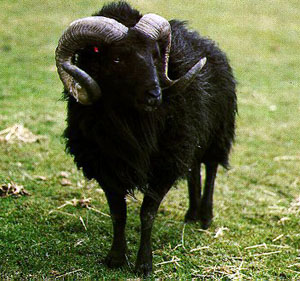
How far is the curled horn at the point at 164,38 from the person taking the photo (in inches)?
152

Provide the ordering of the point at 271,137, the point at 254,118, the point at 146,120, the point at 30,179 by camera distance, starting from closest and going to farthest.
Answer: the point at 146,120, the point at 30,179, the point at 271,137, the point at 254,118

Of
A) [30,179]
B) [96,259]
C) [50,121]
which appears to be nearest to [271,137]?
[50,121]

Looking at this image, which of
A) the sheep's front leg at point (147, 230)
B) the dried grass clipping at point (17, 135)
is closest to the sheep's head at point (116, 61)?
the sheep's front leg at point (147, 230)

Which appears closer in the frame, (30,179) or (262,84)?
(30,179)

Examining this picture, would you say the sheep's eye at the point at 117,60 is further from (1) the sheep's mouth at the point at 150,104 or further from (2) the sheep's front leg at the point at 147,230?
(2) the sheep's front leg at the point at 147,230

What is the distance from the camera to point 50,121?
8.52 metres

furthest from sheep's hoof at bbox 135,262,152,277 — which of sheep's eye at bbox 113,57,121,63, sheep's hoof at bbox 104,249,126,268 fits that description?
sheep's eye at bbox 113,57,121,63

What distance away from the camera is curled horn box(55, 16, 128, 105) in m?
3.71

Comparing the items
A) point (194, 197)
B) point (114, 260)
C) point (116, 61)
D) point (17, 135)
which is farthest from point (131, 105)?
point (17, 135)

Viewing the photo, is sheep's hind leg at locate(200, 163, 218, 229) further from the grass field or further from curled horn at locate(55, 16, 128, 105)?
curled horn at locate(55, 16, 128, 105)

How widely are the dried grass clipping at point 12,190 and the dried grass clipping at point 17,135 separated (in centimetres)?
175

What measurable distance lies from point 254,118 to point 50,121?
421 centimetres

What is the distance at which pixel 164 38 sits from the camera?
407 centimetres

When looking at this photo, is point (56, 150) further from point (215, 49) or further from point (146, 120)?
point (146, 120)
